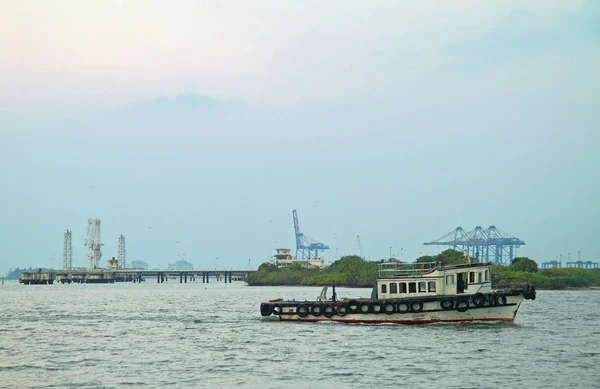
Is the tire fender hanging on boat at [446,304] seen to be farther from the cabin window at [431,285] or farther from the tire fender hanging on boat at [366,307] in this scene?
the tire fender hanging on boat at [366,307]

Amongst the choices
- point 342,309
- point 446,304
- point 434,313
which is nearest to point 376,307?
point 342,309

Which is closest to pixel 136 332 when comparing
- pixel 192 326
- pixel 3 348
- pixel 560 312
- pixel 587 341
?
pixel 192 326

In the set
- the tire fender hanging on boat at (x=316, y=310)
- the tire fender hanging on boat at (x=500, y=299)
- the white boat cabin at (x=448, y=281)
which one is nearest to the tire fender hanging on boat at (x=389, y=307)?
the white boat cabin at (x=448, y=281)

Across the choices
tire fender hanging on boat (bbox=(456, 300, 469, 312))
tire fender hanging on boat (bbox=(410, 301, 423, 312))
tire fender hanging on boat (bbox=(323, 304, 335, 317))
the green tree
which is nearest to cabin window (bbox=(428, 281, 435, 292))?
tire fender hanging on boat (bbox=(410, 301, 423, 312))

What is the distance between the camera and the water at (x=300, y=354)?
126ft

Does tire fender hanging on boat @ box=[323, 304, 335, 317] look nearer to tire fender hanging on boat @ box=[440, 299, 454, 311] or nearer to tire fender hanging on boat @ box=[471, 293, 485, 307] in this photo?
tire fender hanging on boat @ box=[440, 299, 454, 311]

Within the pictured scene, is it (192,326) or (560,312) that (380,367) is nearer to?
(192,326)

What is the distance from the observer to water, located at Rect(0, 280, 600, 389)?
3838 cm

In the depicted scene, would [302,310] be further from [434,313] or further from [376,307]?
[434,313]

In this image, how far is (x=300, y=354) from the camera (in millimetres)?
47531

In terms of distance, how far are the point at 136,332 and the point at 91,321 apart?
1336 cm

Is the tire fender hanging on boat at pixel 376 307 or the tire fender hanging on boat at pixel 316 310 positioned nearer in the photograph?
the tire fender hanging on boat at pixel 376 307

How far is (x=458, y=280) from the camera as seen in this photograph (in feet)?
198

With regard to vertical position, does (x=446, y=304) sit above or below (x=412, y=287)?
below
